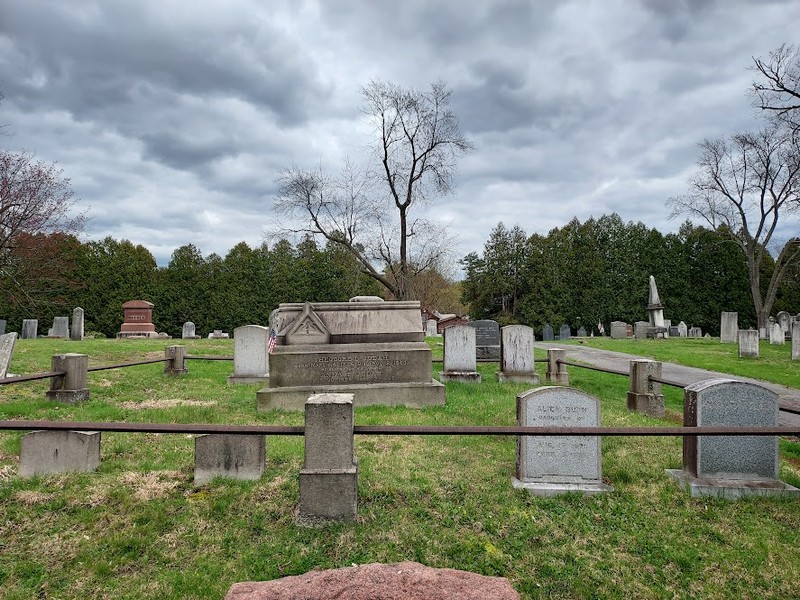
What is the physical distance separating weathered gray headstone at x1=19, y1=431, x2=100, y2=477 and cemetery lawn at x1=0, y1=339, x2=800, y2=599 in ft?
0.42

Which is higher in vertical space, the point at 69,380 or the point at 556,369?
the point at 69,380

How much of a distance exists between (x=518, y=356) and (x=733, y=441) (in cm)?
729

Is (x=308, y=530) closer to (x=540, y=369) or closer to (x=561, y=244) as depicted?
(x=540, y=369)

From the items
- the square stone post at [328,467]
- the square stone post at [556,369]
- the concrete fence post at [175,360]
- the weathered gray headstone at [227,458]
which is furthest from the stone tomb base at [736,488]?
the concrete fence post at [175,360]

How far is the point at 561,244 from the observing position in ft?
124

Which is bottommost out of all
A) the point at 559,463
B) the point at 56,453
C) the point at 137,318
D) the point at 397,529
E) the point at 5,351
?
the point at 397,529

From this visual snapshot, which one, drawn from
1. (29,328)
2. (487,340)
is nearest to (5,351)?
(487,340)

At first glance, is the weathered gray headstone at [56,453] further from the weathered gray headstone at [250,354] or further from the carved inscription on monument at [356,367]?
the weathered gray headstone at [250,354]

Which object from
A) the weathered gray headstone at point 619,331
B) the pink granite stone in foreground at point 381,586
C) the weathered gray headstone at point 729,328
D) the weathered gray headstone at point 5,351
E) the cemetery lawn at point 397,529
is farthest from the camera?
the weathered gray headstone at point 619,331

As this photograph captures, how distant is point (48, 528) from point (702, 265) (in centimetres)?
4257

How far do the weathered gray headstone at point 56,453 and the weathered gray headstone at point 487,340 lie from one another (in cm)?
1363

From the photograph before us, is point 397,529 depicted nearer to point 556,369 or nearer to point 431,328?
point 556,369

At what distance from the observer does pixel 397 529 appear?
379 centimetres

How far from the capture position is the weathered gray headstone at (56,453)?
4672mm
